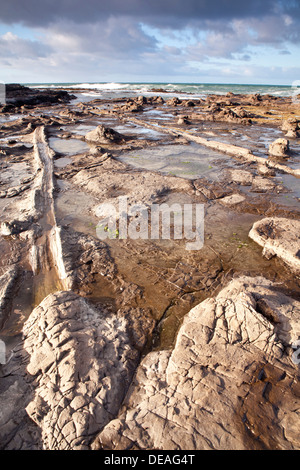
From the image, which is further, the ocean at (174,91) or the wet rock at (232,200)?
the ocean at (174,91)

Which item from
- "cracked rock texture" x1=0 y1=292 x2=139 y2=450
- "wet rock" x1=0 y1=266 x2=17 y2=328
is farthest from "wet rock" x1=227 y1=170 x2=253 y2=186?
"wet rock" x1=0 y1=266 x2=17 y2=328

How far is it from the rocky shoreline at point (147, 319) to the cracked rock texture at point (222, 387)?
13 millimetres

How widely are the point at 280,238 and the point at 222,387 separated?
410 cm

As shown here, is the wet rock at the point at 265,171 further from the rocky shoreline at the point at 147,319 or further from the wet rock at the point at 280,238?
the wet rock at the point at 280,238

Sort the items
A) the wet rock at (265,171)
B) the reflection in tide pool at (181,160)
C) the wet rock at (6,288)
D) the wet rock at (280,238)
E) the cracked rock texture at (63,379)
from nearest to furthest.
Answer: the cracked rock texture at (63,379) < the wet rock at (6,288) < the wet rock at (280,238) < the wet rock at (265,171) < the reflection in tide pool at (181,160)

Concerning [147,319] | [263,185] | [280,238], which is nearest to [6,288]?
[147,319]

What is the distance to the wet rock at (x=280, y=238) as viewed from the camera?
213 inches

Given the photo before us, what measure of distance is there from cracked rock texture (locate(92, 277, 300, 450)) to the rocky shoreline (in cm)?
1

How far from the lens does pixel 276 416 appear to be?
105 inches

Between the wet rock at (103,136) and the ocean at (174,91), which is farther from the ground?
the ocean at (174,91)

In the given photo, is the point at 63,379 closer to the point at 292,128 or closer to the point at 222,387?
the point at 222,387

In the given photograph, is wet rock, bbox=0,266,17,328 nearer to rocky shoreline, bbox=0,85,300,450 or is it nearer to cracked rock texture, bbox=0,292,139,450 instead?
rocky shoreline, bbox=0,85,300,450

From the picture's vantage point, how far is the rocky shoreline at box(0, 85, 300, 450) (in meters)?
2.63

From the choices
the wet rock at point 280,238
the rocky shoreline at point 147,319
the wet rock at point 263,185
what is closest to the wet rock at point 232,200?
the rocky shoreline at point 147,319
